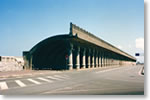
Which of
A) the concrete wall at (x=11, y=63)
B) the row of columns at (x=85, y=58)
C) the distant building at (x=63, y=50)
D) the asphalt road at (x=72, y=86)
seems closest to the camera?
the asphalt road at (x=72, y=86)

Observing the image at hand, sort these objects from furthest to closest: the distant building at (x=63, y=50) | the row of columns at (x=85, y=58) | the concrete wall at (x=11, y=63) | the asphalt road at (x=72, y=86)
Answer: the row of columns at (x=85, y=58)
the distant building at (x=63, y=50)
the concrete wall at (x=11, y=63)
the asphalt road at (x=72, y=86)

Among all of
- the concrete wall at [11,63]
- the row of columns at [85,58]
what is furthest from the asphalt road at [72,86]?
the row of columns at [85,58]

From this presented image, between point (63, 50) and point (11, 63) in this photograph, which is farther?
point (63, 50)

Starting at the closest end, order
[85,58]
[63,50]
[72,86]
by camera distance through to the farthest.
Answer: [72,86], [63,50], [85,58]

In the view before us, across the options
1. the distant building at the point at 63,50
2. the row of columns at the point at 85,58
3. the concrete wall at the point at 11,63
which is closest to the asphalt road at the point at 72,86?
the distant building at the point at 63,50

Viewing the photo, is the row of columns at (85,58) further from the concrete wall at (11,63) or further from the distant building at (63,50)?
the concrete wall at (11,63)

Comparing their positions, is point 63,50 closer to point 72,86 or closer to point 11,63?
point 11,63

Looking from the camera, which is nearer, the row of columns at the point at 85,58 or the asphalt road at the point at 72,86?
the asphalt road at the point at 72,86

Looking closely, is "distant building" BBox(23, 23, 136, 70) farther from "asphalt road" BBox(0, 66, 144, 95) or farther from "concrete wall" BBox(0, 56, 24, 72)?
"asphalt road" BBox(0, 66, 144, 95)

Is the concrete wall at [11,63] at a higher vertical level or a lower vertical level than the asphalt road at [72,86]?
higher

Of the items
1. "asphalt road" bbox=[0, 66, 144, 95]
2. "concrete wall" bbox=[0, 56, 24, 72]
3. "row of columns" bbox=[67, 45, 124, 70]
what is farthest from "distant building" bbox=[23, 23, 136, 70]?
"asphalt road" bbox=[0, 66, 144, 95]

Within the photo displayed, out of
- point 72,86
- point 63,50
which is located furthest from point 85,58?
point 72,86

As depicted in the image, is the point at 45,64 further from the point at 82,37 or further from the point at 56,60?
the point at 82,37

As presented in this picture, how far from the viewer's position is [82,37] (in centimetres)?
3512
